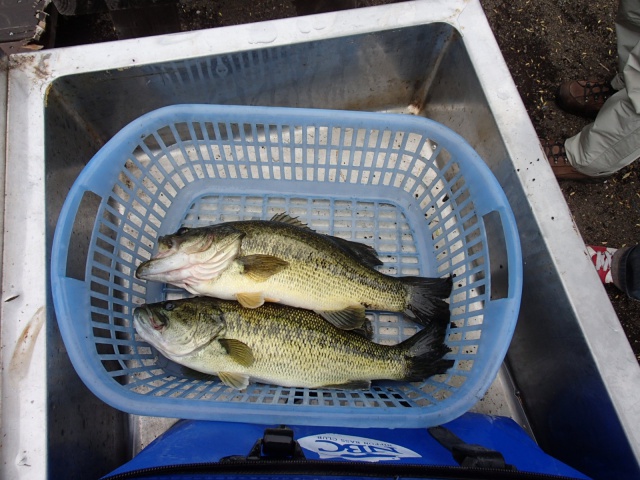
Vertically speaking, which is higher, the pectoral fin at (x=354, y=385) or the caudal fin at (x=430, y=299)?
the caudal fin at (x=430, y=299)

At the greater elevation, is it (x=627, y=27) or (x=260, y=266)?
(x=627, y=27)

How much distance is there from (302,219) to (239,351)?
0.91m

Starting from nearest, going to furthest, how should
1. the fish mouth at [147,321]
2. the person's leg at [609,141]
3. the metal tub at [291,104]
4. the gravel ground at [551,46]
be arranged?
the metal tub at [291,104] → the fish mouth at [147,321] → the person's leg at [609,141] → the gravel ground at [551,46]

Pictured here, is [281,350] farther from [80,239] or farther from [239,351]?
[80,239]

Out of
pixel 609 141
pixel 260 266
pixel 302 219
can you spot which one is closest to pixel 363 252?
pixel 302 219

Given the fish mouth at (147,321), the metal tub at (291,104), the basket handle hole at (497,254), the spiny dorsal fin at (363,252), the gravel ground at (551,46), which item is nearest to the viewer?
the metal tub at (291,104)

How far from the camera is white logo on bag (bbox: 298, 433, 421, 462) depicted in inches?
56.3

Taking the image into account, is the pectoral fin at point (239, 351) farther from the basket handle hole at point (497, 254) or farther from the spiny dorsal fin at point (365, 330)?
the basket handle hole at point (497, 254)

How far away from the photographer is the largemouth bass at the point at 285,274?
191 cm

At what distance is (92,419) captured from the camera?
6.25ft

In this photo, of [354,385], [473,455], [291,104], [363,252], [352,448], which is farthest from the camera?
[291,104]

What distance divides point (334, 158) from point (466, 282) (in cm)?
108

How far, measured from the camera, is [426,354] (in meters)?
1.90

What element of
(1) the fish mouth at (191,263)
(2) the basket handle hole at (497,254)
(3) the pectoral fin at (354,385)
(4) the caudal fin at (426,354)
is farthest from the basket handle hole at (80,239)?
(2) the basket handle hole at (497,254)
